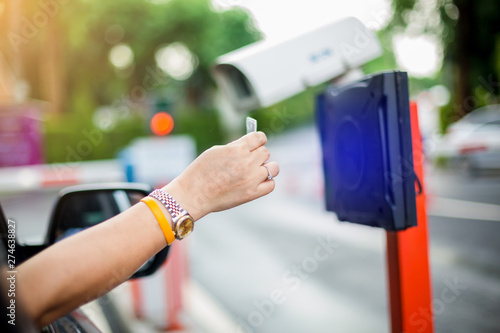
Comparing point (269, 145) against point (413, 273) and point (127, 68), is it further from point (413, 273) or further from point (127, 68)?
point (127, 68)

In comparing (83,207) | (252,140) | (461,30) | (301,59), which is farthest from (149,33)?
(252,140)

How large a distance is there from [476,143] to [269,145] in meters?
5.63

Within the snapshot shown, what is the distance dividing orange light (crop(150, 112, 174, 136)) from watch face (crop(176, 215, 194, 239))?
9.84ft

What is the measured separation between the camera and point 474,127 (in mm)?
13156

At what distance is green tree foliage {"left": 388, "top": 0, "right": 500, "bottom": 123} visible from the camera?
1681 cm

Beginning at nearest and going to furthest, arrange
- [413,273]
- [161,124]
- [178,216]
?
1. [178,216]
2. [413,273]
3. [161,124]

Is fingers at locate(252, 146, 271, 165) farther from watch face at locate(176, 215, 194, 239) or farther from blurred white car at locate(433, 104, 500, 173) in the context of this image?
blurred white car at locate(433, 104, 500, 173)

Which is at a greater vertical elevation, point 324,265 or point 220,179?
point 220,179

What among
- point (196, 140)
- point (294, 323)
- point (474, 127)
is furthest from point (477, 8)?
point (294, 323)

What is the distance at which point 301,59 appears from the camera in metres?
1.80

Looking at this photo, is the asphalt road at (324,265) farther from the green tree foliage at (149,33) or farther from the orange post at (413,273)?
the green tree foliage at (149,33)

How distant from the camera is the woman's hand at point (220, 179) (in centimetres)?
117

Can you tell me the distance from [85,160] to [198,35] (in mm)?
10910

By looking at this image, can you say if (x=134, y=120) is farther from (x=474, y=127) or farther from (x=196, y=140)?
(x=474, y=127)
